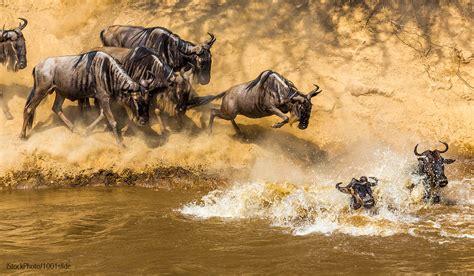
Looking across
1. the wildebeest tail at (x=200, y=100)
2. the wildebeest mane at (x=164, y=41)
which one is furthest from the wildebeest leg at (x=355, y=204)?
the wildebeest mane at (x=164, y=41)

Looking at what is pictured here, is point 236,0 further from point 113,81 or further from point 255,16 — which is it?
point 113,81

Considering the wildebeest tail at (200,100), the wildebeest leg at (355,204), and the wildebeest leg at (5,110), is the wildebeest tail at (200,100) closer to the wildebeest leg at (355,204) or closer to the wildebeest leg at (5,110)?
the wildebeest leg at (5,110)

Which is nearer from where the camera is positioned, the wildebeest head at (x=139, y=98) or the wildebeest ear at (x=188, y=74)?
the wildebeest head at (x=139, y=98)

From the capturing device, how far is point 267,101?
11.8 m

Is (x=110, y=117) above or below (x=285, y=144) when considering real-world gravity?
above

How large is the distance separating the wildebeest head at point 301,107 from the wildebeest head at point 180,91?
204 cm

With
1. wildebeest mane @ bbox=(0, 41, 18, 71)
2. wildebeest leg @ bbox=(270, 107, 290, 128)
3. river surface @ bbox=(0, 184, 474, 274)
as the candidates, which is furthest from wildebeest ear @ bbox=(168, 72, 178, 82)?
wildebeest mane @ bbox=(0, 41, 18, 71)

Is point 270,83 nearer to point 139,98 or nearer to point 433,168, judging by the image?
point 139,98

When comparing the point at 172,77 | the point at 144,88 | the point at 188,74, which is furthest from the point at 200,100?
the point at 144,88

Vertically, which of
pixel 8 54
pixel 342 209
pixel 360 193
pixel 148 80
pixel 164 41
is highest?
pixel 164 41

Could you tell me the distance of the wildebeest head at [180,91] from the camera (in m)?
12.4

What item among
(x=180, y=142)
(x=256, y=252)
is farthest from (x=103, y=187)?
(x=256, y=252)

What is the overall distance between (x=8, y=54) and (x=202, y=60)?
3693mm

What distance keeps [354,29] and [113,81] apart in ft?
18.1
